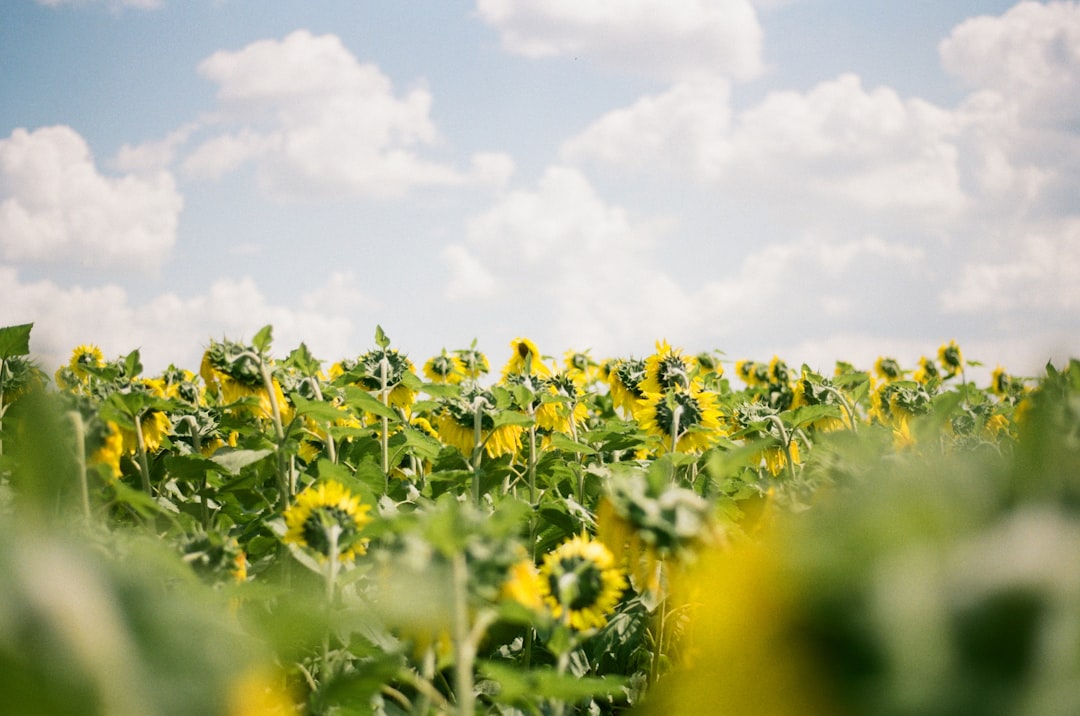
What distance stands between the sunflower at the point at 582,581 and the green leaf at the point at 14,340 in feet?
5.93

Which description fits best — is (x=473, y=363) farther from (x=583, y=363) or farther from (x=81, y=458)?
(x=81, y=458)

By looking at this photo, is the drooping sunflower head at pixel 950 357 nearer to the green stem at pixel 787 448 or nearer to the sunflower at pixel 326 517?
the green stem at pixel 787 448

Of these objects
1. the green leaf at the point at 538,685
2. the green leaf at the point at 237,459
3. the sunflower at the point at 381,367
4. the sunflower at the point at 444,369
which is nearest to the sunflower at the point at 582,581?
the green leaf at the point at 538,685

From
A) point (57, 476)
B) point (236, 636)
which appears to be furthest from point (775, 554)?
point (57, 476)

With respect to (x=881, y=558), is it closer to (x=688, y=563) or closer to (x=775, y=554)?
(x=775, y=554)

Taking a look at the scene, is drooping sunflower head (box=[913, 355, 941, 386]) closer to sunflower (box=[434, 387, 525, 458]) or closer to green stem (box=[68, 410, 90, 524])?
sunflower (box=[434, 387, 525, 458])

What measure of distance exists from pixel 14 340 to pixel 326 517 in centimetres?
147

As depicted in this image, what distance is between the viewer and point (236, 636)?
543mm

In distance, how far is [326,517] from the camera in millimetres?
1613

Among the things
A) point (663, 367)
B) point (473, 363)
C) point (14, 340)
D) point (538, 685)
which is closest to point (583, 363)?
point (473, 363)

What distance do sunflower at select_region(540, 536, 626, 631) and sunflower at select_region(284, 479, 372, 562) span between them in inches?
16.2

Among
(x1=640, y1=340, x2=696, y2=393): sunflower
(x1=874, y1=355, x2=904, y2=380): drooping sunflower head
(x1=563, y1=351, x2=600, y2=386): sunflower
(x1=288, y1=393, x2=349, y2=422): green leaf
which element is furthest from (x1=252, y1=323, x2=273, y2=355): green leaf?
(x1=874, y1=355, x2=904, y2=380): drooping sunflower head

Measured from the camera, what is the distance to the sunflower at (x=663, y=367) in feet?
13.8

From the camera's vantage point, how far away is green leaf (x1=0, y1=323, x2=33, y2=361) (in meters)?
2.45
